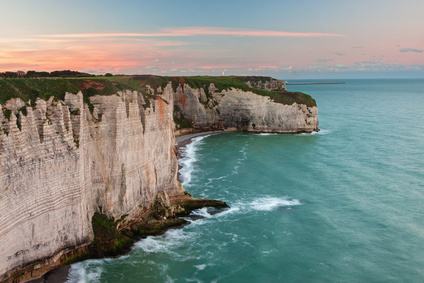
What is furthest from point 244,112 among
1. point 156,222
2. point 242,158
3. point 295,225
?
point 156,222

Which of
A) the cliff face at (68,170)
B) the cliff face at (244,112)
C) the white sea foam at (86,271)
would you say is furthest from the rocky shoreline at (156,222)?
the cliff face at (244,112)

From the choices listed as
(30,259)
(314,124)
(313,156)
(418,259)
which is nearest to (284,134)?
(314,124)

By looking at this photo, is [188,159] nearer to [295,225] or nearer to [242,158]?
[242,158]

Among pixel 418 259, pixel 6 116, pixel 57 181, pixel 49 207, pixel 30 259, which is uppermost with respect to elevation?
pixel 6 116

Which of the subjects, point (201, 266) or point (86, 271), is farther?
point (201, 266)

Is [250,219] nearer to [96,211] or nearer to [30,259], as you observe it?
[96,211]

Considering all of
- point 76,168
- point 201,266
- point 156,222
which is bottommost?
point 201,266

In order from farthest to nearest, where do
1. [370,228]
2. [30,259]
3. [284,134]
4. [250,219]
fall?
1. [284,134]
2. [250,219]
3. [370,228]
4. [30,259]
